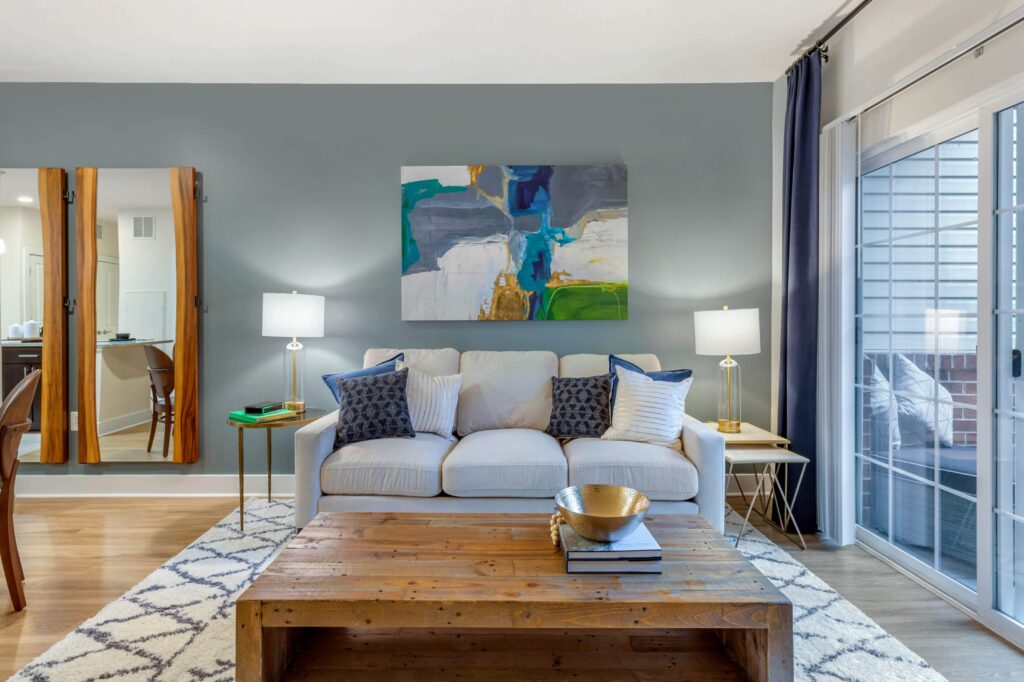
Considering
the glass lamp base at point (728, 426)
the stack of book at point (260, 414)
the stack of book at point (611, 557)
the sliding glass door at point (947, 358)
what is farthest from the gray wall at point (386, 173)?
the stack of book at point (611, 557)

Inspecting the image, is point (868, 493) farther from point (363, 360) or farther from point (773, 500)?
point (363, 360)

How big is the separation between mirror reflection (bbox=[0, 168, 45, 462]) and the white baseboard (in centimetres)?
26

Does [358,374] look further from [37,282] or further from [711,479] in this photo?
[37,282]

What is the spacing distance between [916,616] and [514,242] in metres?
2.67

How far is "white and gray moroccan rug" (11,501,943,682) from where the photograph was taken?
176 cm

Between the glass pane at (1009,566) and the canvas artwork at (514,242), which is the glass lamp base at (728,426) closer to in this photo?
the canvas artwork at (514,242)

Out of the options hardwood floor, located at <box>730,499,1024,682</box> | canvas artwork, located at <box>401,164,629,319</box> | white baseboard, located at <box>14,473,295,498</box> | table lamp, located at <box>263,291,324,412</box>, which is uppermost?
canvas artwork, located at <box>401,164,629,319</box>

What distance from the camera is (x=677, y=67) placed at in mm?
3404

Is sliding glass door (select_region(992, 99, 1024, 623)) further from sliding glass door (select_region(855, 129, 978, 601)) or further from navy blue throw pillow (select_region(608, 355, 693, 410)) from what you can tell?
navy blue throw pillow (select_region(608, 355, 693, 410))

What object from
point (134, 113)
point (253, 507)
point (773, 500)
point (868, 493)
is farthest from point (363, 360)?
point (868, 493)

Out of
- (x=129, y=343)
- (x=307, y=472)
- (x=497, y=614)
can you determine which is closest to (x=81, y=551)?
(x=307, y=472)

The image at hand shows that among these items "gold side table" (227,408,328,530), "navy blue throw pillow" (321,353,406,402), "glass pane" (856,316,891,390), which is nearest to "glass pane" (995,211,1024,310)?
"glass pane" (856,316,891,390)

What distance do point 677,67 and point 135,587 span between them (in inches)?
152

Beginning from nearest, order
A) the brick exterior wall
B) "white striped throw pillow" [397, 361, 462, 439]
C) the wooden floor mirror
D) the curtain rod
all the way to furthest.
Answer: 1. the brick exterior wall
2. the curtain rod
3. "white striped throw pillow" [397, 361, 462, 439]
4. the wooden floor mirror
